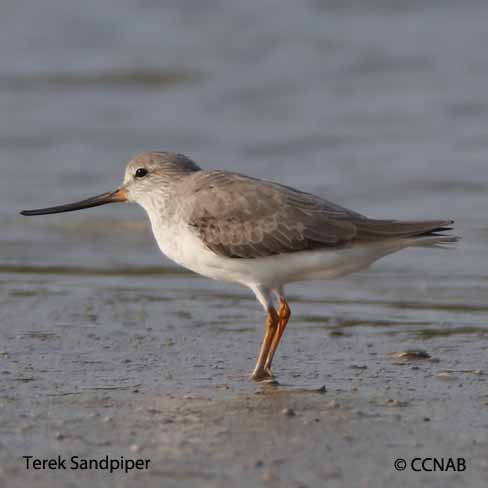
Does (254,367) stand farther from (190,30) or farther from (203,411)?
(190,30)

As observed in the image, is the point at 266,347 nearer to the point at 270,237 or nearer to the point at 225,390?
the point at 225,390

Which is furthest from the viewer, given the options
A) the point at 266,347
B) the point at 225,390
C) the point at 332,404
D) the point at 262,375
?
the point at 266,347

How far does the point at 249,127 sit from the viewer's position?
53.1 ft

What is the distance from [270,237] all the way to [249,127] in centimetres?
926

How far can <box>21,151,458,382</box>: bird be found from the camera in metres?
7.04

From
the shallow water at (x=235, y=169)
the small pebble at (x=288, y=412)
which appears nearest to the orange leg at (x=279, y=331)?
the shallow water at (x=235, y=169)

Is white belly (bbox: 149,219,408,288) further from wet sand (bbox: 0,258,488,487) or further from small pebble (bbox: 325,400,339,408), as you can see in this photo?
small pebble (bbox: 325,400,339,408)

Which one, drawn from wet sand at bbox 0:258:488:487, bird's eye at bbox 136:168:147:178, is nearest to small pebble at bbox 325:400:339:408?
wet sand at bbox 0:258:488:487

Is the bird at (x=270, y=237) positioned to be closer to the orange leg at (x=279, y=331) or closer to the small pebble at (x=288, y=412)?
the orange leg at (x=279, y=331)

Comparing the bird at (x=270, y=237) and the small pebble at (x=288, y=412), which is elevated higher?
the bird at (x=270, y=237)

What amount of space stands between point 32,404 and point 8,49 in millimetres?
14833

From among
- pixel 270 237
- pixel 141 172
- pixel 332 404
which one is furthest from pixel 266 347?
pixel 141 172

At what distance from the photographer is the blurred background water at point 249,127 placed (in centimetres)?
957

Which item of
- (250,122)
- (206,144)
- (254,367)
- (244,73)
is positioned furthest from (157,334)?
(244,73)
